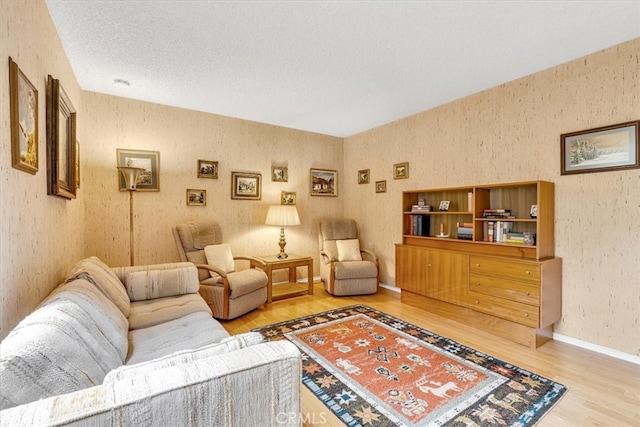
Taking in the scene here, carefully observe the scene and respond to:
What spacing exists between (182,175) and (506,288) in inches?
152

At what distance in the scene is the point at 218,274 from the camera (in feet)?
10.7

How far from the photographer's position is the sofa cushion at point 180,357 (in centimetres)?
88

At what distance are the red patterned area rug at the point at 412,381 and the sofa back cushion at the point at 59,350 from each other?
129 cm

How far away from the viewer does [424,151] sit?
3.94 meters

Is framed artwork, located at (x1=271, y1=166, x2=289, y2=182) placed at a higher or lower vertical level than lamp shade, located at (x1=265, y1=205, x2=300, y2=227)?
higher

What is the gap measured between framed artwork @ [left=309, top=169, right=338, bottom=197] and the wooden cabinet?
60.2 inches

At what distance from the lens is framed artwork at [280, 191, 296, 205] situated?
4.61 metres

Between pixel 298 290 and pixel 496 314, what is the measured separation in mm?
2381

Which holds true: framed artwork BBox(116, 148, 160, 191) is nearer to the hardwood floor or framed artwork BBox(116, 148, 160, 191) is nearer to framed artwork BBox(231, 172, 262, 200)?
framed artwork BBox(231, 172, 262, 200)

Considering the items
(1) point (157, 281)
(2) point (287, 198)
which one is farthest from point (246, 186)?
(1) point (157, 281)

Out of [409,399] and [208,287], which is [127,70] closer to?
[208,287]

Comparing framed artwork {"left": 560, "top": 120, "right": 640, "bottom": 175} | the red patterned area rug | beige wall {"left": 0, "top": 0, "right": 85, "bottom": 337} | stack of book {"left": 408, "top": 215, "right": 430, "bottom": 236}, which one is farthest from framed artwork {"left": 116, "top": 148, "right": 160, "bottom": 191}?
framed artwork {"left": 560, "top": 120, "right": 640, "bottom": 175}

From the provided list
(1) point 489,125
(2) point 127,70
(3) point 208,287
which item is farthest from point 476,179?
(2) point 127,70

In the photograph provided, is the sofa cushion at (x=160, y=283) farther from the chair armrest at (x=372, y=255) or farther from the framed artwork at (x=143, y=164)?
the chair armrest at (x=372, y=255)
